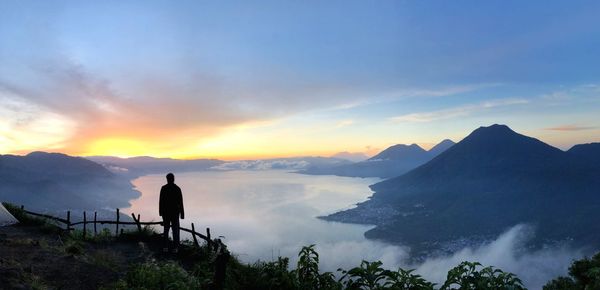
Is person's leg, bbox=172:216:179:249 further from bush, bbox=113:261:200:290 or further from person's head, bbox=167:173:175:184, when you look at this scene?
bush, bbox=113:261:200:290

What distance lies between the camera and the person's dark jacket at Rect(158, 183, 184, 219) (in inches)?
601

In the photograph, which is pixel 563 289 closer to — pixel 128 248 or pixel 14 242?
pixel 128 248

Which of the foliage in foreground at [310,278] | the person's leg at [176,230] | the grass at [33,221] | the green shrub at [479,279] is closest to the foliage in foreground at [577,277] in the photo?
the foliage in foreground at [310,278]

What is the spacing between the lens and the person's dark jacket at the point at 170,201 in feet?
50.1

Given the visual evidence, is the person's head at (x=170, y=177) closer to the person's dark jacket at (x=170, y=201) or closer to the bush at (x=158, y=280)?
the person's dark jacket at (x=170, y=201)

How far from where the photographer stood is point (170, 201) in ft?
50.4

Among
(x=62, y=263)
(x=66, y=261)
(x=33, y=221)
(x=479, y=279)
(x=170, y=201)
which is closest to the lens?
(x=479, y=279)

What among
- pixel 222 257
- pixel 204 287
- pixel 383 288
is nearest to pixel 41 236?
pixel 204 287

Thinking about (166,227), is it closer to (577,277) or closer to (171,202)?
(171,202)

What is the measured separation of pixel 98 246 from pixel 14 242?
3.53 metres

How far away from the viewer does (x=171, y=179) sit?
15078 millimetres

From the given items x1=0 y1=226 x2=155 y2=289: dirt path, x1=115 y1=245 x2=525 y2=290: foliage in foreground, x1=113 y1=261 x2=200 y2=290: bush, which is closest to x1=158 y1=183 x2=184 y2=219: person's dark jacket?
x1=0 y1=226 x2=155 y2=289: dirt path

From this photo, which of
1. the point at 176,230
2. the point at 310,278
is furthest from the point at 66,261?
the point at 310,278

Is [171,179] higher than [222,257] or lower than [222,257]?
higher
